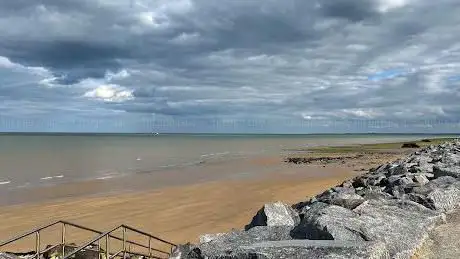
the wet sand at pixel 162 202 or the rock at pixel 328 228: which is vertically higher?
the rock at pixel 328 228

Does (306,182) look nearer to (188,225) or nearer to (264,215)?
(188,225)

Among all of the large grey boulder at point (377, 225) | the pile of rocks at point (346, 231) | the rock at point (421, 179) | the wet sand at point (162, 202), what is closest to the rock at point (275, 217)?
the pile of rocks at point (346, 231)

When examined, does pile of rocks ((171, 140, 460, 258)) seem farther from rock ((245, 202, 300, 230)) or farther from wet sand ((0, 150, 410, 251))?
wet sand ((0, 150, 410, 251))

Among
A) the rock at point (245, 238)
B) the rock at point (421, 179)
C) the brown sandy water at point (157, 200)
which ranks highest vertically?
the rock at point (421, 179)

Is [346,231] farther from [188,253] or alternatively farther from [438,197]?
[438,197]

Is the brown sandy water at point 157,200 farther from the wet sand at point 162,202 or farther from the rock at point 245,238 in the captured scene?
the rock at point 245,238

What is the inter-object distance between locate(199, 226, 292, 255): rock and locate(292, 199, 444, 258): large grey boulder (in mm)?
262

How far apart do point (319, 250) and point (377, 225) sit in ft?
6.01

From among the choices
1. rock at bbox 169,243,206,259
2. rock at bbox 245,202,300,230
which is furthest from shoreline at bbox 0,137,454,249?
rock at bbox 169,243,206,259

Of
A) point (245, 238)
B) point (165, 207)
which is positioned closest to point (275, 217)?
point (245, 238)

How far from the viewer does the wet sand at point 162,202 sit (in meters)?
16.4

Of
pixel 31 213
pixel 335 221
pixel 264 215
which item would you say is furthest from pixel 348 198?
pixel 31 213

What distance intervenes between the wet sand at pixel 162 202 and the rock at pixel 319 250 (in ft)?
27.9

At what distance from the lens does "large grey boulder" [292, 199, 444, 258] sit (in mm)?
6375
